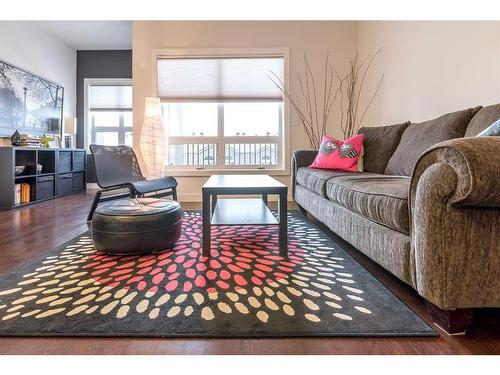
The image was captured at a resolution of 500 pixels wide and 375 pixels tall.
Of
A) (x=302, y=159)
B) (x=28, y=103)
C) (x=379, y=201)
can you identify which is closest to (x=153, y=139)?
(x=302, y=159)

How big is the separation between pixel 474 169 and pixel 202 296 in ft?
3.57

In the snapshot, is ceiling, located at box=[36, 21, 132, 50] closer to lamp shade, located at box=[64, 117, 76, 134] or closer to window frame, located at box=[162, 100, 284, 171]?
lamp shade, located at box=[64, 117, 76, 134]

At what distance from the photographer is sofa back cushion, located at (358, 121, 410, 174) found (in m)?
2.81

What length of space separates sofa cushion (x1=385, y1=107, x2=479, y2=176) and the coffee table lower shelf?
1019 millimetres

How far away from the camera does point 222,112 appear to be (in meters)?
4.48

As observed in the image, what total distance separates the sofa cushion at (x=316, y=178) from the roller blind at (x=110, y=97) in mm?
4451

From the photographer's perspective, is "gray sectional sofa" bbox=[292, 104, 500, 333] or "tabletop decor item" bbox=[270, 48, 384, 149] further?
"tabletop decor item" bbox=[270, 48, 384, 149]

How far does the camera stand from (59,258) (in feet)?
6.08

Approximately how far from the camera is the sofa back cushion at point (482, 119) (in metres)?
1.69

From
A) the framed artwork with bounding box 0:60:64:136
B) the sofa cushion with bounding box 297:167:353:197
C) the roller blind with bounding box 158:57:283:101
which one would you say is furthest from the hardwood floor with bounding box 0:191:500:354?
the framed artwork with bounding box 0:60:64:136

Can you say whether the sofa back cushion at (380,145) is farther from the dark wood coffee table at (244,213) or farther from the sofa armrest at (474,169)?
the sofa armrest at (474,169)

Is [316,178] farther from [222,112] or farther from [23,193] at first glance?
[23,193]
